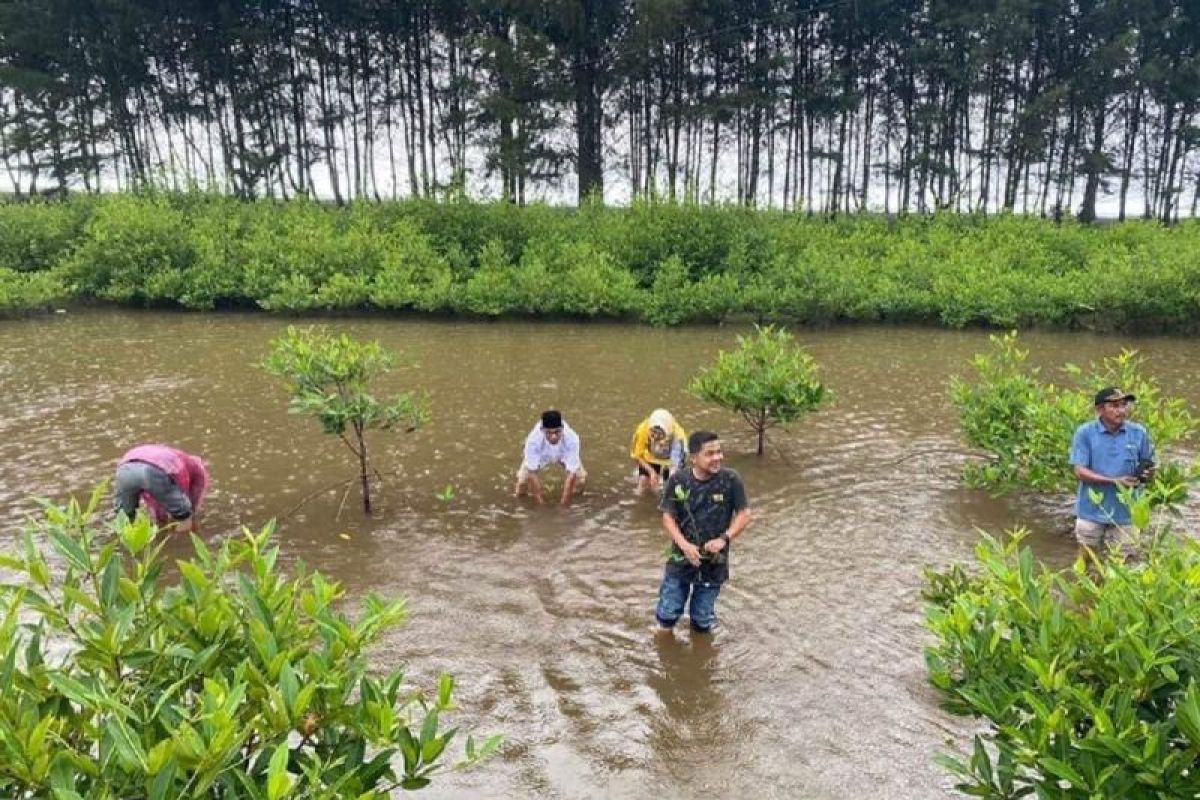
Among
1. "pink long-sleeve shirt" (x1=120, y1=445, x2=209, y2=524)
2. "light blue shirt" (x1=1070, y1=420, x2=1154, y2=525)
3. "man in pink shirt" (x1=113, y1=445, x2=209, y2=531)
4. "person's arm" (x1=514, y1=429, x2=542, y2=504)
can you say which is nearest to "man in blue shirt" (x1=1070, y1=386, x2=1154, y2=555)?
"light blue shirt" (x1=1070, y1=420, x2=1154, y2=525)

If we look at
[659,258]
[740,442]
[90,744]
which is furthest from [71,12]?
[90,744]

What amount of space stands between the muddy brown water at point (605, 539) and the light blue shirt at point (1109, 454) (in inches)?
48.4

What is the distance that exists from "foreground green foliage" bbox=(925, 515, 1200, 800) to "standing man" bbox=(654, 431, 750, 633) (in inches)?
90.2

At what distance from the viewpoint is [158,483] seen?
23.3ft

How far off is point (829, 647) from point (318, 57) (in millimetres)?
33390

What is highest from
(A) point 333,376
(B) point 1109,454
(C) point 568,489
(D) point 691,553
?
(A) point 333,376

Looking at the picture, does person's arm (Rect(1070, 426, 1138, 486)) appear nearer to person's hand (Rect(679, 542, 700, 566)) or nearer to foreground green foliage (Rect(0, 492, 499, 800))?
person's hand (Rect(679, 542, 700, 566))

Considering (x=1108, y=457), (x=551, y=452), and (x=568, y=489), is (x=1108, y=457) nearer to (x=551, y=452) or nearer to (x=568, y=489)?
(x=568, y=489)

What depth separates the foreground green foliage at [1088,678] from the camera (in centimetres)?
252

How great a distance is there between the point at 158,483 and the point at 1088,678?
6650 mm

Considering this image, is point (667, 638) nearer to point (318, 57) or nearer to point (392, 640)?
point (392, 640)

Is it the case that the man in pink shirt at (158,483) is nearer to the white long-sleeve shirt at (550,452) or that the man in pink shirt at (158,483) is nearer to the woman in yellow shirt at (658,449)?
the white long-sleeve shirt at (550,452)

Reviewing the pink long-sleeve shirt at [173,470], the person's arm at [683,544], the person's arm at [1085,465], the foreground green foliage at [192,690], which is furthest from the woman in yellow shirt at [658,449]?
the foreground green foliage at [192,690]

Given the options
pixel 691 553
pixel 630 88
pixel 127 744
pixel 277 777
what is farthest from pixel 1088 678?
pixel 630 88
